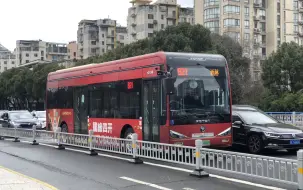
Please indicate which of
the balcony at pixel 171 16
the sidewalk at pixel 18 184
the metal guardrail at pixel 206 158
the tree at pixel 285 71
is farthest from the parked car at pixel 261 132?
the balcony at pixel 171 16

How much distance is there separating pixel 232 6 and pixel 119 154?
63770 millimetres

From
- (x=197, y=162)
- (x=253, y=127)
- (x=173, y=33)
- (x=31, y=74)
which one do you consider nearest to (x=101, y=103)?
(x=253, y=127)

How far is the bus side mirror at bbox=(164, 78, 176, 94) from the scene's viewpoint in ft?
38.1

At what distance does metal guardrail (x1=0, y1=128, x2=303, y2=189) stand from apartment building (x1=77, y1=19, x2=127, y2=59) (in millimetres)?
97338

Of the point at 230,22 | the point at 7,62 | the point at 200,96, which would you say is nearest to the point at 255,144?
the point at 200,96

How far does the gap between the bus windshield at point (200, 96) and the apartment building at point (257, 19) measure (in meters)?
59.7

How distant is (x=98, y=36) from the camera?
111 m

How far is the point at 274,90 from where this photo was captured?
3869 cm

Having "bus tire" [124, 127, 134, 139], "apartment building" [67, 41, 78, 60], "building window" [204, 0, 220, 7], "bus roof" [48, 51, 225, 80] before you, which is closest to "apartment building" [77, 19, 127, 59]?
"apartment building" [67, 41, 78, 60]

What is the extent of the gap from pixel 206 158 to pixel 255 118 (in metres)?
5.33

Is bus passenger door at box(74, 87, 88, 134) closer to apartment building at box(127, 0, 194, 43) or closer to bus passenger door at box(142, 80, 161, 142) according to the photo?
bus passenger door at box(142, 80, 161, 142)

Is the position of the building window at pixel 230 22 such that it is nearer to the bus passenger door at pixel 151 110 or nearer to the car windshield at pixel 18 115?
the car windshield at pixel 18 115

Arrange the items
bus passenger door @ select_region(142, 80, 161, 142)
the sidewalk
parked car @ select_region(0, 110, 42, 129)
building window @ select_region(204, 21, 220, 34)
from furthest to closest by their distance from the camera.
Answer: building window @ select_region(204, 21, 220, 34)
parked car @ select_region(0, 110, 42, 129)
bus passenger door @ select_region(142, 80, 161, 142)
the sidewalk

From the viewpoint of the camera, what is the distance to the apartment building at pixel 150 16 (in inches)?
3607
